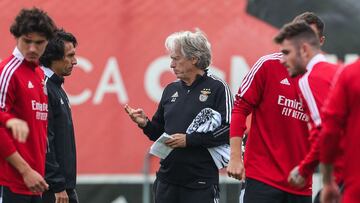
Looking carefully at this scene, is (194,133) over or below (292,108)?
below

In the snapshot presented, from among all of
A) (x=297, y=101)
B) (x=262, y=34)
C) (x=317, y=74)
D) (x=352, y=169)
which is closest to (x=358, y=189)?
(x=352, y=169)

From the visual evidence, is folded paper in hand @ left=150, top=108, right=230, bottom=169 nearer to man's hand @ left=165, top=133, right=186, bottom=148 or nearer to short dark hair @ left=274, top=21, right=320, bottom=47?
man's hand @ left=165, top=133, right=186, bottom=148

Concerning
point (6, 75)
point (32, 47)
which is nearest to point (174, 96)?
point (32, 47)

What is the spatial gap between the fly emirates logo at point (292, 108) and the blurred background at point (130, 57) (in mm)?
2648

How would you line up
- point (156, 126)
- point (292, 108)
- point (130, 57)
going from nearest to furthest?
point (292, 108) → point (156, 126) → point (130, 57)

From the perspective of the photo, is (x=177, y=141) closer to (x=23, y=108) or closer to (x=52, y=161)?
(x=52, y=161)

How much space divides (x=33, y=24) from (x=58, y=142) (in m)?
1.04

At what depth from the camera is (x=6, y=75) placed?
21.1ft

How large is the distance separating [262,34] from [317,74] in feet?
12.1

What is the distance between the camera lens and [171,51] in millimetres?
7688

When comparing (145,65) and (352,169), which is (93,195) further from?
(352,169)

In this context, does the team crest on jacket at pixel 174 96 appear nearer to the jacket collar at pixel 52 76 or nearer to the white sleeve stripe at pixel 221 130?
the white sleeve stripe at pixel 221 130

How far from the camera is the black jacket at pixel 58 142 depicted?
7.16 meters

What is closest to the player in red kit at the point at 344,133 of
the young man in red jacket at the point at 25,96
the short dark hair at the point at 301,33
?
the short dark hair at the point at 301,33
